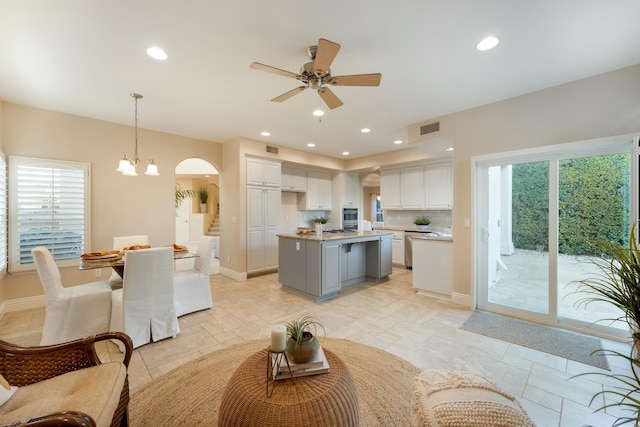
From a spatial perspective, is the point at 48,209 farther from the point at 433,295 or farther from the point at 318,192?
the point at 433,295

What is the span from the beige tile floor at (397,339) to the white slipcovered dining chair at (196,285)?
13cm

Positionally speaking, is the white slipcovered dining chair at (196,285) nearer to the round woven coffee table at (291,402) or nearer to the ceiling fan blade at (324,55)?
the round woven coffee table at (291,402)

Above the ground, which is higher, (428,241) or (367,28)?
(367,28)

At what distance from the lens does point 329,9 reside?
6.09 feet

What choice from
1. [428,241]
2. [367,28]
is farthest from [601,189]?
[367,28]

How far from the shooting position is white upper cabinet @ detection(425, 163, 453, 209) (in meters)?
5.56

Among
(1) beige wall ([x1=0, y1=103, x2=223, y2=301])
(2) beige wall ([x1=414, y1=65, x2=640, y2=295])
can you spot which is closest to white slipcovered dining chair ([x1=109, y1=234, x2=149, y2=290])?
(1) beige wall ([x1=0, y1=103, x2=223, y2=301])

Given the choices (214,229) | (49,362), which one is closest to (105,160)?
(49,362)

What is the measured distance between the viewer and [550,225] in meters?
3.06

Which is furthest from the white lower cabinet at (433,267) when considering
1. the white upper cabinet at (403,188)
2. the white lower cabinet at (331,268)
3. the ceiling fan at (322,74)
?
the ceiling fan at (322,74)

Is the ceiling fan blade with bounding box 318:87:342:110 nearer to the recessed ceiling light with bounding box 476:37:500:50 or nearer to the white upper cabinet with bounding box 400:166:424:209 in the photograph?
the recessed ceiling light with bounding box 476:37:500:50

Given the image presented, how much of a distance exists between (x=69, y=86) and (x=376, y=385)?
4546 mm

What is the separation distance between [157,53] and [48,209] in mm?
3048

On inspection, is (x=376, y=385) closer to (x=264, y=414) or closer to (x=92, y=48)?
(x=264, y=414)
